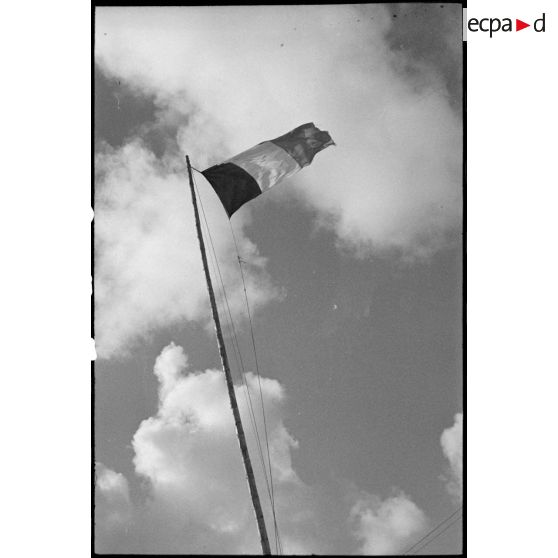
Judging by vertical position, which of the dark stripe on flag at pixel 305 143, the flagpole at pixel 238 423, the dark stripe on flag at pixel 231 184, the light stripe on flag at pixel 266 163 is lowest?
the flagpole at pixel 238 423

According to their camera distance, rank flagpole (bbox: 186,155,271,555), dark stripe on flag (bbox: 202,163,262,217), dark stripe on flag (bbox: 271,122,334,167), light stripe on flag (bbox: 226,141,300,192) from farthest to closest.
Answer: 1. dark stripe on flag (bbox: 271,122,334,167)
2. light stripe on flag (bbox: 226,141,300,192)
3. dark stripe on flag (bbox: 202,163,262,217)
4. flagpole (bbox: 186,155,271,555)

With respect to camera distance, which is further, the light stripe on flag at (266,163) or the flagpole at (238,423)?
the light stripe on flag at (266,163)

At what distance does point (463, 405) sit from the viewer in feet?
21.0

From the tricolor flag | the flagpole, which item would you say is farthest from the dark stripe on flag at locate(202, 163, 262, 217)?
the flagpole

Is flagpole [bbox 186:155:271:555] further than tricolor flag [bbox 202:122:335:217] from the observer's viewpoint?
No

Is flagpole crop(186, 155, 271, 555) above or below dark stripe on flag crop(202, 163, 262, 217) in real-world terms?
below

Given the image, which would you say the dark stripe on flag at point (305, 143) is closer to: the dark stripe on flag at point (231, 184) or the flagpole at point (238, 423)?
the dark stripe on flag at point (231, 184)

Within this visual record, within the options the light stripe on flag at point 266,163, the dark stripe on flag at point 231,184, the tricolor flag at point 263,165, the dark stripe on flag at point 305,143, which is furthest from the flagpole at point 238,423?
the dark stripe on flag at point 305,143

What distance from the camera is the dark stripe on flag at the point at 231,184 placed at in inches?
327

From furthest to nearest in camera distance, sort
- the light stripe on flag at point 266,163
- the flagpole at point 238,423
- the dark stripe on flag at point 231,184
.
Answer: the light stripe on flag at point 266,163 < the dark stripe on flag at point 231,184 < the flagpole at point 238,423

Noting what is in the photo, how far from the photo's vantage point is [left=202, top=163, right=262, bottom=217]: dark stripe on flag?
327 inches

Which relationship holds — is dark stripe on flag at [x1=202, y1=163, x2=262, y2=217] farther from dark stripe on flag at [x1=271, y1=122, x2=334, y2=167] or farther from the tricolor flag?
dark stripe on flag at [x1=271, y1=122, x2=334, y2=167]

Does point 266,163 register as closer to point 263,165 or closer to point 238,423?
point 263,165

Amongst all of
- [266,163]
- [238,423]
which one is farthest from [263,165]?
[238,423]
